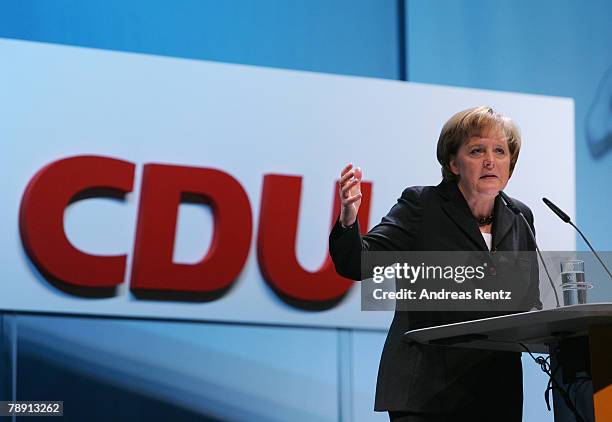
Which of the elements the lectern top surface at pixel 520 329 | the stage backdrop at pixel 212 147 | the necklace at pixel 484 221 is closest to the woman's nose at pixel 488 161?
the necklace at pixel 484 221

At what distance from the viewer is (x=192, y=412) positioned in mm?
3748

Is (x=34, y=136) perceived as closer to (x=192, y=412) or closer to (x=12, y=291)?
(x=12, y=291)

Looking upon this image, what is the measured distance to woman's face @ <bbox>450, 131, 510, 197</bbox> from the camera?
7.40 ft

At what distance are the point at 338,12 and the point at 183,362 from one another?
1.71 meters

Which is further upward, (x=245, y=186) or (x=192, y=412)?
(x=245, y=186)

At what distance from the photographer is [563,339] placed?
2.04 m

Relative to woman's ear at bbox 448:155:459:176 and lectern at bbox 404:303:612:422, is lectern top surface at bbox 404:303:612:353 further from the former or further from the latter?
woman's ear at bbox 448:155:459:176

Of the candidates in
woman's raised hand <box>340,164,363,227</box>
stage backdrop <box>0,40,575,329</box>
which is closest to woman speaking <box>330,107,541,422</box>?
woman's raised hand <box>340,164,363,227</box>

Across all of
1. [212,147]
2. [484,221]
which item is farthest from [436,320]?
[212,147]

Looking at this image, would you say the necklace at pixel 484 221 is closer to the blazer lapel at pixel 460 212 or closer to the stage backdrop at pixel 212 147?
the blazer lapel at pixel 460 212

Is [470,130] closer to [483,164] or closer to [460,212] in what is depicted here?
[483,164]

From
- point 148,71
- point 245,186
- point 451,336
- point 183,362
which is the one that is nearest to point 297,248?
point 245,186

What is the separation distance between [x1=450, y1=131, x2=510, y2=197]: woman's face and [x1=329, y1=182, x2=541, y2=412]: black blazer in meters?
0.04

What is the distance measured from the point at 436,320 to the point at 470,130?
1.61ft
